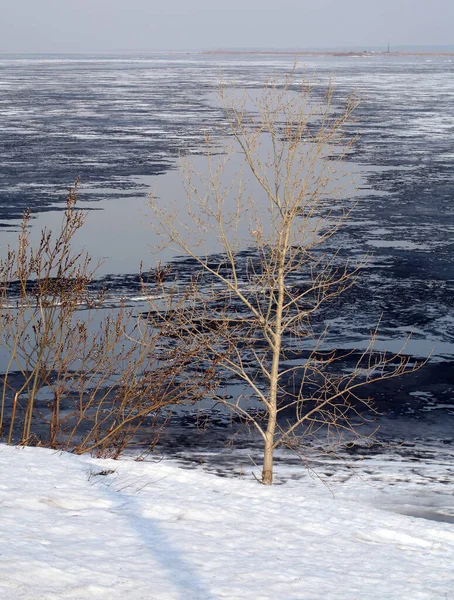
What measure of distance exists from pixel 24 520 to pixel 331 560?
6.68ft

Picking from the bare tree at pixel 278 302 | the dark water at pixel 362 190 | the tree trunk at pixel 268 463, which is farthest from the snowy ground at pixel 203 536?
the dark water at pixel 362 190

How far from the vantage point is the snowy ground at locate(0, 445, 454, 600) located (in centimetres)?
553

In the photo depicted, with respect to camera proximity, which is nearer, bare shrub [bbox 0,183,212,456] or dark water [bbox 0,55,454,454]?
bare shrub [bbox 0,183,212,456]

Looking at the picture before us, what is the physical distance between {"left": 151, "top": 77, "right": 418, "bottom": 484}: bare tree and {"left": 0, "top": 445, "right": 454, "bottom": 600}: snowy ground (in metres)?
0.93

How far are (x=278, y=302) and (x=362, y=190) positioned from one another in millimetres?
16179

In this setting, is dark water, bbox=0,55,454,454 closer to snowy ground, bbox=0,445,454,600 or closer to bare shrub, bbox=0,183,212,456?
bare shrub, bbox=0,183,212,456

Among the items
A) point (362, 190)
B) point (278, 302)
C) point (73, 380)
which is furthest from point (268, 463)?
point (362, 190)

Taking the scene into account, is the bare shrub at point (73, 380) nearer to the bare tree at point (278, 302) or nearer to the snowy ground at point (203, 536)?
the bare tree at point (278, 302)

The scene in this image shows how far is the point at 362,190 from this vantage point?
24.7m

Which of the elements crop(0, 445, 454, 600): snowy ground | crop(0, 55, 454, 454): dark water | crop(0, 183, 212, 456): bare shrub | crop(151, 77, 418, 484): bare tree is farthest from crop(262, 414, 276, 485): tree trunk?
crop(0, 55, 454, 454): dark water

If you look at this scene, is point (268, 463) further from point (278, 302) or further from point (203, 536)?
point (203, 536)

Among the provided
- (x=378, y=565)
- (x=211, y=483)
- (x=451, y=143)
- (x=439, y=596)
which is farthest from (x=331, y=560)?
(x=451, y=143)

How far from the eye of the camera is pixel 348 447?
9984 millimetres

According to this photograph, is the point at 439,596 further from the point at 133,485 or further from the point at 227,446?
the point at 227,446
